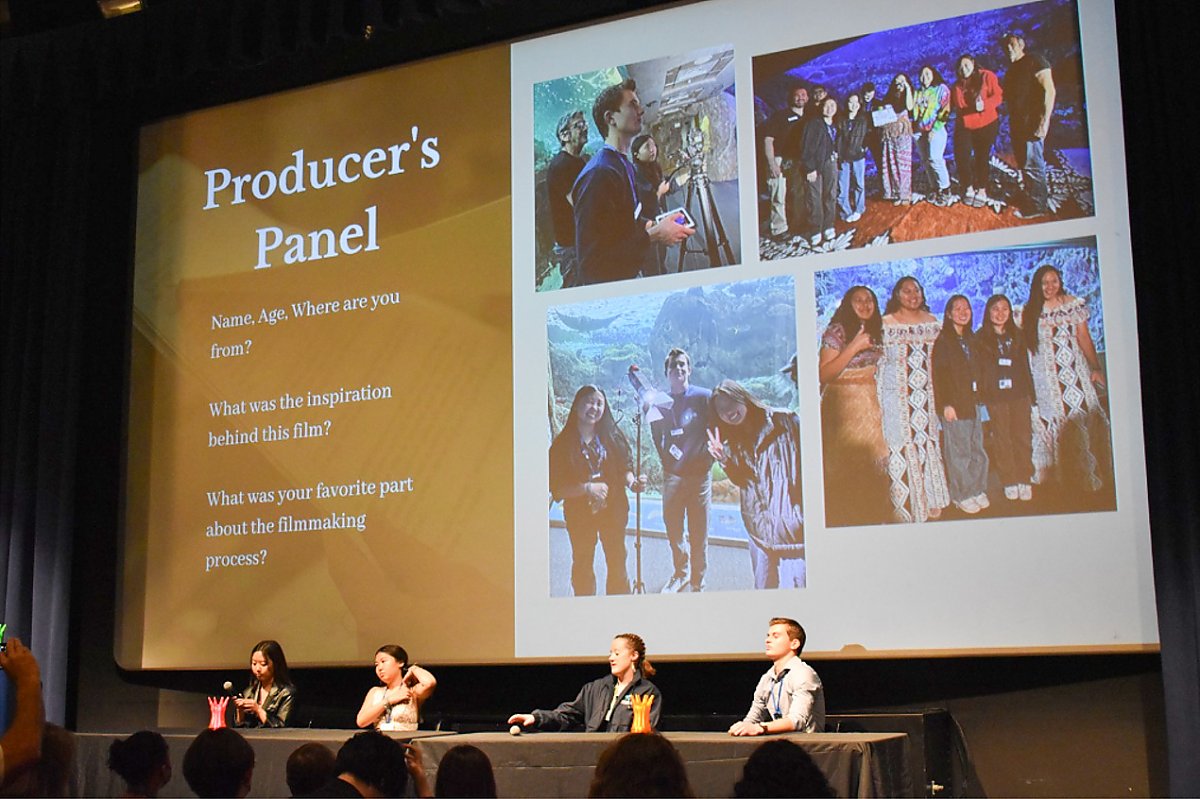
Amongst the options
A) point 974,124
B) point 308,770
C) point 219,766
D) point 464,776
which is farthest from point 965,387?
point 219,766

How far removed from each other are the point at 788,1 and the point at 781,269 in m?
1.19

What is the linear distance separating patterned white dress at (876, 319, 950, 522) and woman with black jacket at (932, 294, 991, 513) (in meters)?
0.03

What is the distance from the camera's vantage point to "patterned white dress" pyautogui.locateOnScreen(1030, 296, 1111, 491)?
4.88 m

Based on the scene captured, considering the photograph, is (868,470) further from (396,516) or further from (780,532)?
(396,516)

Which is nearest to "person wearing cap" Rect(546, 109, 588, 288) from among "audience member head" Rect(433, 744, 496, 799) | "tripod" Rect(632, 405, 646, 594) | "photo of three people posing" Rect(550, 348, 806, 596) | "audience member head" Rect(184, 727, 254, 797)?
"photo of three people posing" Rect(550, 348, 806, 596)

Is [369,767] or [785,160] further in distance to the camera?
[785,160]

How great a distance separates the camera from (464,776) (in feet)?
9.64

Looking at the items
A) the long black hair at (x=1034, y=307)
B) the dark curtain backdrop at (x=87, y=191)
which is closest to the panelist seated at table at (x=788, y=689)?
the long black hair at (x=1034, y=307)

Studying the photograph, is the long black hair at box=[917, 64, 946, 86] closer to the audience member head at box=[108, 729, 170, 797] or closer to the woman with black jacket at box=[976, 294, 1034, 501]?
the woman with black jacket at box=[976, 294, 1034, 501]

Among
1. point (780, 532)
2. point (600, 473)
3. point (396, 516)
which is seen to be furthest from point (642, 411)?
point (396, 516)

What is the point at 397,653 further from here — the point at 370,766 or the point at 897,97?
the point at 897,97

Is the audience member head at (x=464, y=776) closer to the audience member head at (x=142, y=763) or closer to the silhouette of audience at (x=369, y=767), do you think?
the silhouette of audience at (x=369, y=767)

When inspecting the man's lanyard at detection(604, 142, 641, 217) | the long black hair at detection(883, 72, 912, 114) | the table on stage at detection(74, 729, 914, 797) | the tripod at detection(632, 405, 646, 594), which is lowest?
the table on stage at detection(74, 729, 914, 797)

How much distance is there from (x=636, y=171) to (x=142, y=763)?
146 inches
